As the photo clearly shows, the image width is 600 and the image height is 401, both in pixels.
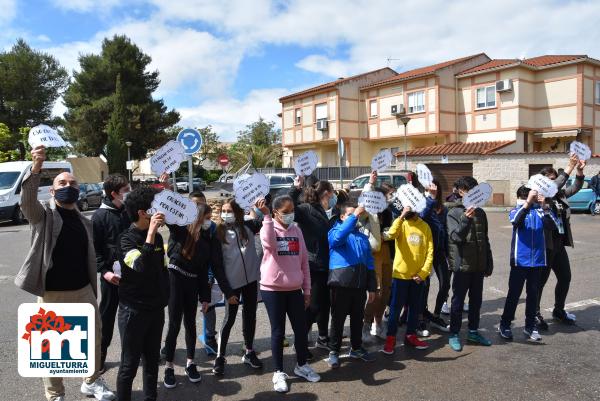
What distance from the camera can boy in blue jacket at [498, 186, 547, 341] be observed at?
17.5 ft

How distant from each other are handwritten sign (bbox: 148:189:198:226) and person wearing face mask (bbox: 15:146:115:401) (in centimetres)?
73

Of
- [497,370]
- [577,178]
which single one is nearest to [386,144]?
[577,178]

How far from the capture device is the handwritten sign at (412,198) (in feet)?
16.2

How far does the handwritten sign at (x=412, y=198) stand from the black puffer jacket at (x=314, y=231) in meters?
0.86

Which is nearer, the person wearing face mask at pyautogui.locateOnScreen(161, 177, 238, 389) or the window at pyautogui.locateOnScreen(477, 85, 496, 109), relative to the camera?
the person wearing face mask at pyautogui.locateOnScreen(161, 177, 238, 389)

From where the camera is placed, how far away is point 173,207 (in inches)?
146

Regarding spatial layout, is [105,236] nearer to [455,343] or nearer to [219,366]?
[219,366]

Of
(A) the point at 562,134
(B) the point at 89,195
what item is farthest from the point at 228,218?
(A) the point at 562,134

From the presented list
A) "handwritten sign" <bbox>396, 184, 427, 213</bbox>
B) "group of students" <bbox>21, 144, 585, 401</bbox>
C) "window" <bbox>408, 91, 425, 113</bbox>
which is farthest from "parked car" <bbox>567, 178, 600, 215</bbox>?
"handwritten sign" <bbox>396, 184, 427, 213</bbox>

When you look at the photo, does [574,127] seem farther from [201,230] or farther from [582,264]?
[201,230]

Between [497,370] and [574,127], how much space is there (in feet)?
93.7

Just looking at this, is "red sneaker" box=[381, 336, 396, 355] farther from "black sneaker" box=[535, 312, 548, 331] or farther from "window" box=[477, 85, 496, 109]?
"window" box=[477, 85, 496, 109]

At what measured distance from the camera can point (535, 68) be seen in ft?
A: 94.9

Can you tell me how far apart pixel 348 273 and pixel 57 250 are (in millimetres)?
2586
